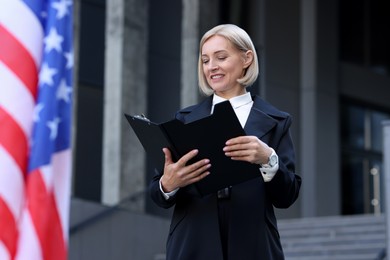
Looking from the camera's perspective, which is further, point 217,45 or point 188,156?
point 217,45

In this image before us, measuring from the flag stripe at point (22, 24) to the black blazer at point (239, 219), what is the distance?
2.17m

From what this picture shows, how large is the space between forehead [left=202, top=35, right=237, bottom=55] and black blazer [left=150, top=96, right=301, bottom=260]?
327 millimetres

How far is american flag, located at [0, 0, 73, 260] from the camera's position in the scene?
5480 millimetres

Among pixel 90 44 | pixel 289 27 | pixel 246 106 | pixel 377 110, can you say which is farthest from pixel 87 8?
pixel 246 106

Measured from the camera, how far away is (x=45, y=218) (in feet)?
18.2

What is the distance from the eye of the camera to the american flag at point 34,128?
5.48 meters

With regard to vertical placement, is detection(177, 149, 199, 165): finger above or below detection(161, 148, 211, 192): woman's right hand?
above

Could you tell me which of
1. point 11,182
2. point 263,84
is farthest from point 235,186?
point 263,84

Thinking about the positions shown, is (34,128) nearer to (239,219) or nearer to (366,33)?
(239,219)

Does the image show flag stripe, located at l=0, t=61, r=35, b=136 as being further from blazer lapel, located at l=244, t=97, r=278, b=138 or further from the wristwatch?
the wristwatch

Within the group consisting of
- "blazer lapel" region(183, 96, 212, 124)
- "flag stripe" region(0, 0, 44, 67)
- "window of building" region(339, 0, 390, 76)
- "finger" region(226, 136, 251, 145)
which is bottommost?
"finger" region(226, 136, 251, 145)

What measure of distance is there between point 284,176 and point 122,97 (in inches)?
543

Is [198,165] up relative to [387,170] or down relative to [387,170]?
down

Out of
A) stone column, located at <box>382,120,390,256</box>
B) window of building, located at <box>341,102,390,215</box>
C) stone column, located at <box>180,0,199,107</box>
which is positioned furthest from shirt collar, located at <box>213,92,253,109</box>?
window of building, located at <box>341,102,390,215</box>
